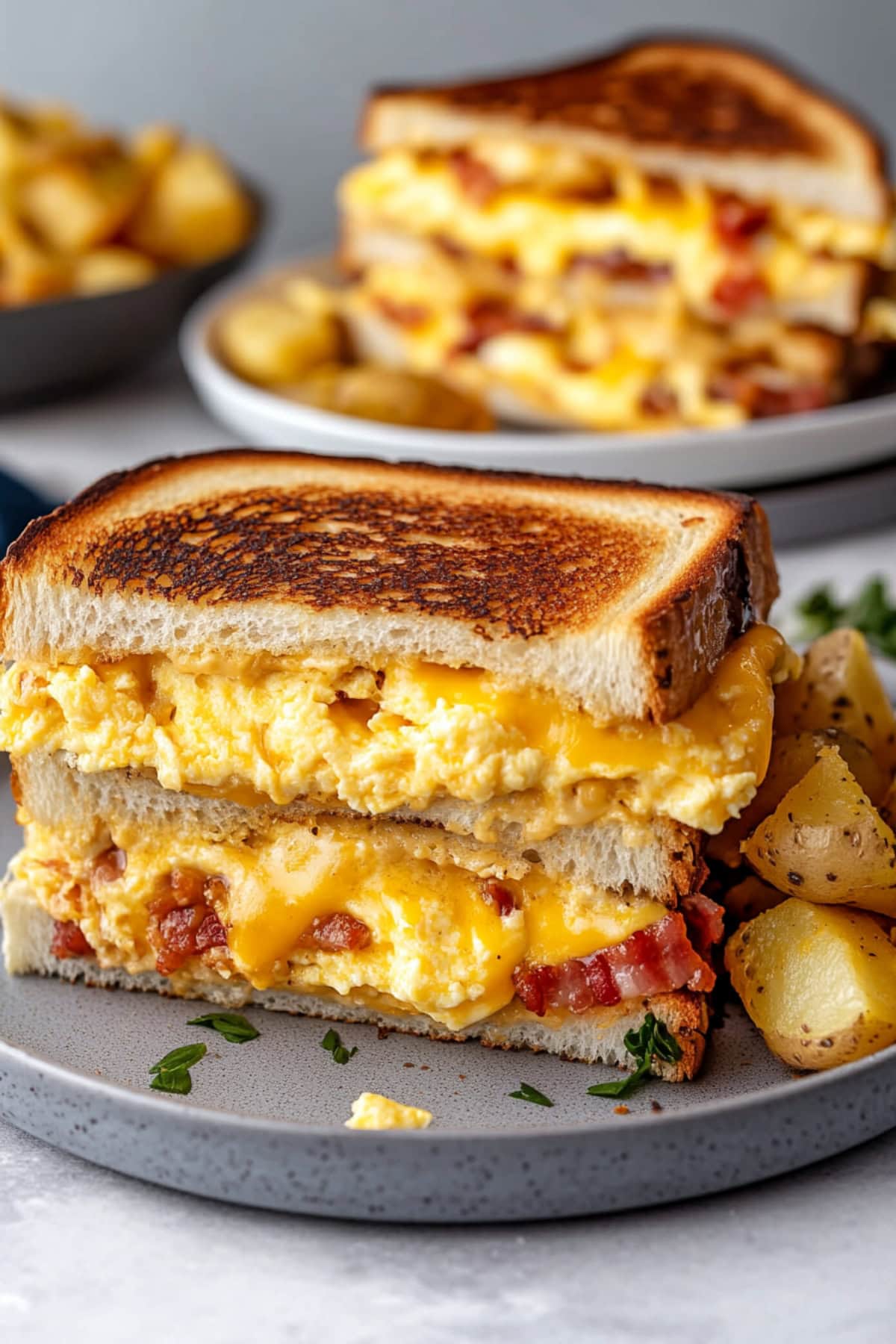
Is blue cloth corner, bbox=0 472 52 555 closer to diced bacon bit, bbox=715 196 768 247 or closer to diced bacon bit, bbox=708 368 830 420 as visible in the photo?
diced bacon bit, bbox=708 368 830 420

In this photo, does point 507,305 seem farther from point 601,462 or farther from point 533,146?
point 601,462

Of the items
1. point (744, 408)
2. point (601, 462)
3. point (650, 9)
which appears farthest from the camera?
point (650, 9)

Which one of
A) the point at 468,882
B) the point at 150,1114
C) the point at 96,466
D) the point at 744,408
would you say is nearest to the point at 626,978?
the point at 468,882

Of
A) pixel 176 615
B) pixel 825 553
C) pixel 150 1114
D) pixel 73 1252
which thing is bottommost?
pixel 825 553

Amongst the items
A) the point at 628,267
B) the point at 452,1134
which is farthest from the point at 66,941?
the point at 628,267

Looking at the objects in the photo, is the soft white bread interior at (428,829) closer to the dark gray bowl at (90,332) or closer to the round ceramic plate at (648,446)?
the round ceramic plate at (648,446)

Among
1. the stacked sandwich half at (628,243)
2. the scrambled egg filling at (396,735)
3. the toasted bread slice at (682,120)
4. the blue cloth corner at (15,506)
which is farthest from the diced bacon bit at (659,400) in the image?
the scrambled egg filling at (396,735)
